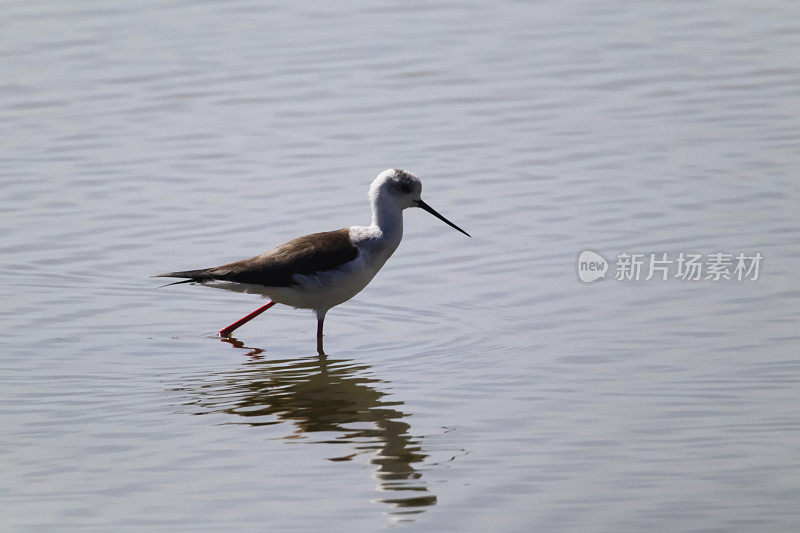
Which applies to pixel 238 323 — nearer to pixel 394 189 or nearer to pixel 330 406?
pixel 394 189

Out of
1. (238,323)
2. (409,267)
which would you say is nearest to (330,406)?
(238,323)

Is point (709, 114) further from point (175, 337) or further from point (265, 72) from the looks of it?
point (175, 337)

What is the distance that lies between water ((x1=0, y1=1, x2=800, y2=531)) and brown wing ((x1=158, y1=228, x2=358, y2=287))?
1.67 ft

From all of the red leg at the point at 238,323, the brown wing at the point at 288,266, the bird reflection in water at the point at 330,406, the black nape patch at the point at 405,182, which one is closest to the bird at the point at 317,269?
the brown wing at the point at 288,266

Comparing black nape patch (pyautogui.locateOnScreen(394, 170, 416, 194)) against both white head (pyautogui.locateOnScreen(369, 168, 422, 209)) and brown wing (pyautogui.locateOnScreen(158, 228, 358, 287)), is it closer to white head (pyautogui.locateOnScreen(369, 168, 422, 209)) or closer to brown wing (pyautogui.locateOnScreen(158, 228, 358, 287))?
white head (pyautogui.locateOnScreen(369, 168, 422, 209))

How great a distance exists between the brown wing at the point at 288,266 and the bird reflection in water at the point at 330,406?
0.50 meters

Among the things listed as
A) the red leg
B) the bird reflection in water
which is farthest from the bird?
the bird reflection in water

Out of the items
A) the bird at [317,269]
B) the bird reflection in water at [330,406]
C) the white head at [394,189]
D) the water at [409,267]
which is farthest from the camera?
the white head at [394,189]

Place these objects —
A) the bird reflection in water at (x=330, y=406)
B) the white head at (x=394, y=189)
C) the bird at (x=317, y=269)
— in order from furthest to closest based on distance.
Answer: the white head at (x=394, y=189) < the bird at (x=317, y=269) < the bird reflection in water at (x=330, y=406)

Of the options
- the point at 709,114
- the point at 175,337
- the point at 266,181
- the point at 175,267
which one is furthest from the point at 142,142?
the point at 709,114

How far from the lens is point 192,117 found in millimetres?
13641

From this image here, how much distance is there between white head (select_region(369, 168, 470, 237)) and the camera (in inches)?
348

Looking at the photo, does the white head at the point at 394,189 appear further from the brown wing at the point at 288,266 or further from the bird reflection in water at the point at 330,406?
the bird reflection in water at the point at 330,406

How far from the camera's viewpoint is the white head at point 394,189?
8844 mm
